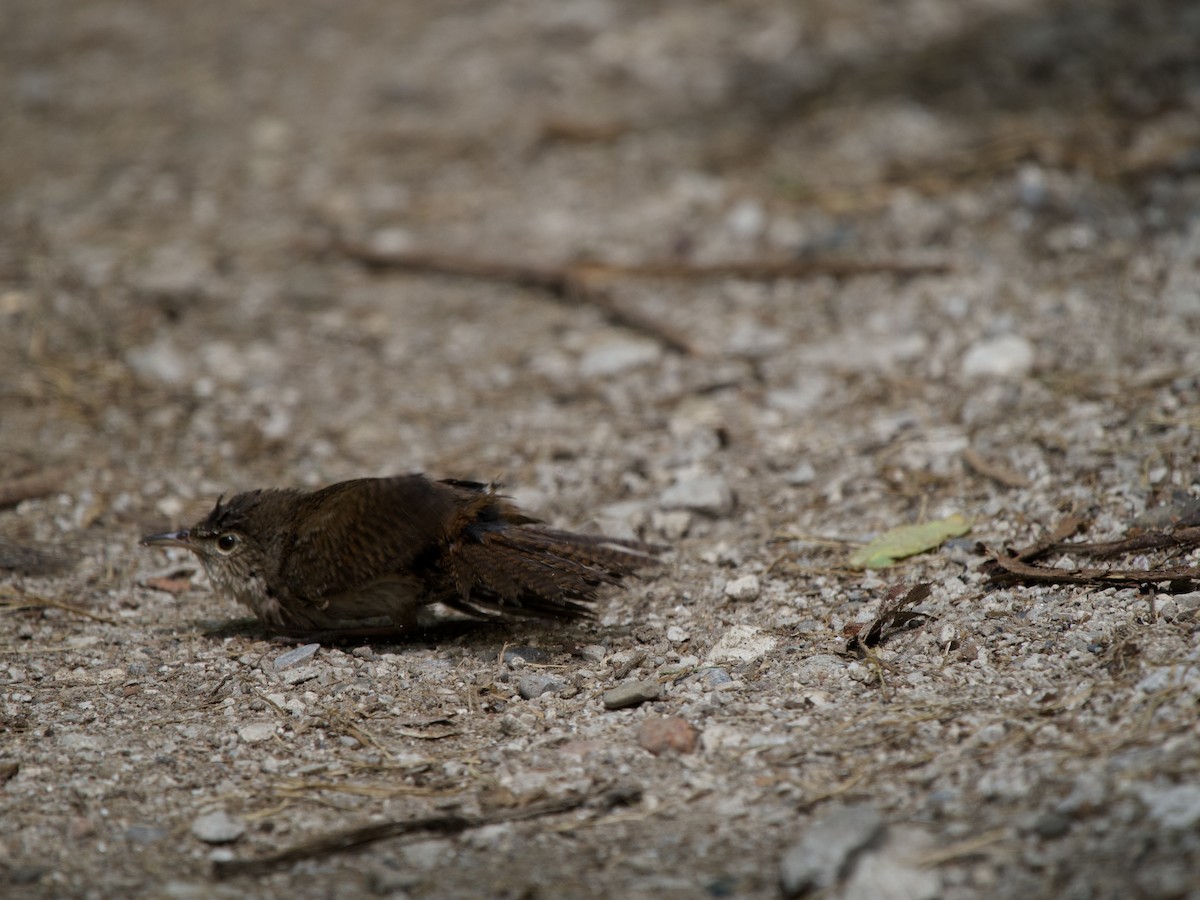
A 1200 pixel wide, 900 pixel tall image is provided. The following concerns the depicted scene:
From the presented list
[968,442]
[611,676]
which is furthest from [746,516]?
[611,676]

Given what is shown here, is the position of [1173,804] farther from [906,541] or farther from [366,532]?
[366,532]

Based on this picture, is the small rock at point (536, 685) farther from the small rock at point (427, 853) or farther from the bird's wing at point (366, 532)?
the small rock at point (427, 853)

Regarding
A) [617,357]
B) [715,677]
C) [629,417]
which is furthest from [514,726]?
[617,357]

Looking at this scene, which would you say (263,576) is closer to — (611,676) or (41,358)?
(611,676)

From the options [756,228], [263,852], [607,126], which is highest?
[607,126]

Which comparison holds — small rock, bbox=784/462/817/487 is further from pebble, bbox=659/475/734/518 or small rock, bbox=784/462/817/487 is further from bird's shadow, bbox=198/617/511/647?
bird's shadow, bbox=198/617/511/647

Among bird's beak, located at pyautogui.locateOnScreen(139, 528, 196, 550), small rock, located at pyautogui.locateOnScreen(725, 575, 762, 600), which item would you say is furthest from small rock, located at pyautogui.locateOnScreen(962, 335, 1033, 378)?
bird's beak, located at pyautogui.locateOnScreen(139, 528, 196, 550)

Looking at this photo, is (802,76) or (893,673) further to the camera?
(802,76)
